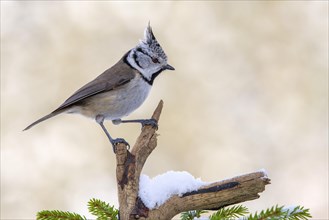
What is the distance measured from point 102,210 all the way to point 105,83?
5.55 feet

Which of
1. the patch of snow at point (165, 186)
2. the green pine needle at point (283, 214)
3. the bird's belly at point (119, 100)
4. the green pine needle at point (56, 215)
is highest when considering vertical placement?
the bird's belly at point (119, 100)

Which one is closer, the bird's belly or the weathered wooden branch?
the weathered wooden branch

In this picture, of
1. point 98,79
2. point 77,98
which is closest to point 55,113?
point 77,98

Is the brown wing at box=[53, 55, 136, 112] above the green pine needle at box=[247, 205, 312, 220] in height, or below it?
above

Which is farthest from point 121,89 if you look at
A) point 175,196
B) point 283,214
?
point 283,214

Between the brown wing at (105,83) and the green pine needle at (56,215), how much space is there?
1.67m

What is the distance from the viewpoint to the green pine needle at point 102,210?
2.67 m

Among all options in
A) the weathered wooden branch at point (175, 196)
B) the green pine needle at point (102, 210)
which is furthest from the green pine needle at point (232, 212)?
the green pine needle at point (102, 210)

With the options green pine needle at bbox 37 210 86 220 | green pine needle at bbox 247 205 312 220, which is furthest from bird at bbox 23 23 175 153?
green pine needle at bbox 247 205 312 220

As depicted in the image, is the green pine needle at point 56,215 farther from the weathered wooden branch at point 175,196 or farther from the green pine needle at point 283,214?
the green pine needle at point 283,214

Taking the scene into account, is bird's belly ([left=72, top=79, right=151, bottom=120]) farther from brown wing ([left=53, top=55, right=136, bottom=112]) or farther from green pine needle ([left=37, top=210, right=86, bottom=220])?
green pine needle ([left=37, top=210, right=86, bottom=220])

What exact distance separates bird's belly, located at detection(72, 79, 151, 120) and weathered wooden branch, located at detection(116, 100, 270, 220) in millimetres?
1118

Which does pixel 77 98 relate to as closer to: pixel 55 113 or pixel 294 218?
pixel 55 113

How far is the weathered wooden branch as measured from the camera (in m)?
2.57
